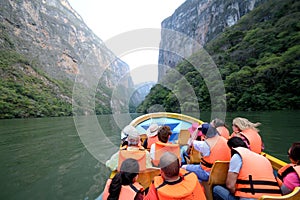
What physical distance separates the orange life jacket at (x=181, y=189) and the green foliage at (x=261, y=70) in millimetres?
23993

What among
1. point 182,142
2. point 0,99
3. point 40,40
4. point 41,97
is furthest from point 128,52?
point 40,40

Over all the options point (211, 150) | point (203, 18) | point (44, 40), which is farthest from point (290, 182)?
point (44, 40)

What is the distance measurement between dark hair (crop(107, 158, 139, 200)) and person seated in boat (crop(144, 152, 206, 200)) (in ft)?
0.89

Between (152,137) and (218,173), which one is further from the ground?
(152,137)

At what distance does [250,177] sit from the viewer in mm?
1991

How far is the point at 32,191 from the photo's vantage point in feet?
15.4

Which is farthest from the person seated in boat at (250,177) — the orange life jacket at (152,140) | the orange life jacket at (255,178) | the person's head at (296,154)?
the orange life jacket at (152,140)

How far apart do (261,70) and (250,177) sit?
90.9 ft

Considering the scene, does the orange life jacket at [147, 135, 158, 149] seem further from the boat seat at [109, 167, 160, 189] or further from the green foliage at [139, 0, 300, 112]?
the green foliage at [139, 0, 300, 112]

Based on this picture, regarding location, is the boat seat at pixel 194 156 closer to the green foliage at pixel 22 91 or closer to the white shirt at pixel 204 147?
the white shirt at pixel 204 147

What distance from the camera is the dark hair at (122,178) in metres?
1.81

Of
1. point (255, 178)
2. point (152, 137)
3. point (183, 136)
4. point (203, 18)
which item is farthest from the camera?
point (203, 18)

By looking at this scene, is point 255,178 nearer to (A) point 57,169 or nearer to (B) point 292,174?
(B) point 292,174

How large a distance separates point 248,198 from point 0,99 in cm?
5035
